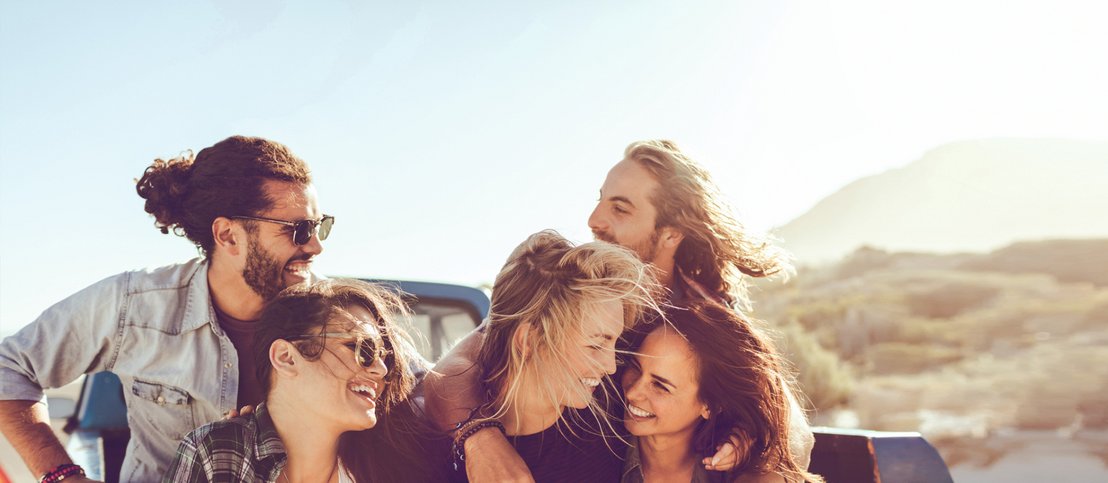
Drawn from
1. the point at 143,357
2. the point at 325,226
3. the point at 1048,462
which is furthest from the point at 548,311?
the point at 1048,462

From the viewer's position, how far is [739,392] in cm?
275

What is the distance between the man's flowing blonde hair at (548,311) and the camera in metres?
2.60

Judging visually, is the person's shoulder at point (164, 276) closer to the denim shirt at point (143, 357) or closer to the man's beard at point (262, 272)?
the denim shirt at point (143, 357)

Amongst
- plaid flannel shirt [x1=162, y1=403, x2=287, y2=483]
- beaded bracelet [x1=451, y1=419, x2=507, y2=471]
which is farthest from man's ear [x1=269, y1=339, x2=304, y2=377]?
beaded bracelet [x1=451, y1=419, x2=507, y2=471]

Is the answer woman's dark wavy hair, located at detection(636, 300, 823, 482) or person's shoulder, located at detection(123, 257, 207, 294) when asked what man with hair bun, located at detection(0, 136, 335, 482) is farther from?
woman's dark wavy hair, located at detection(636, 300, 823, 482)

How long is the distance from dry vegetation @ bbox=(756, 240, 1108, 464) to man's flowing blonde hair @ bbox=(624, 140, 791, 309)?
5.96m

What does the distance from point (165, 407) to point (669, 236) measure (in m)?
1.97

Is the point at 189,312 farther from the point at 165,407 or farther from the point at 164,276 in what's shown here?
the point at 165,407

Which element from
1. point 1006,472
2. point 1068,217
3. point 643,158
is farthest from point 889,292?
point 1068,217

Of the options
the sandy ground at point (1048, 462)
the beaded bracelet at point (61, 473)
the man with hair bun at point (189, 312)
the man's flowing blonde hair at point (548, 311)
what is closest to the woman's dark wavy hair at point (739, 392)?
the man's flowing blonde hair at point (548, 311)

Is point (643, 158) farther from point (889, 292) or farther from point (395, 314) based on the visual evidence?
point (889, 292)

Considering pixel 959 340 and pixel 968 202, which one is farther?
pixel 968 202

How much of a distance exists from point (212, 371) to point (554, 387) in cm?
121

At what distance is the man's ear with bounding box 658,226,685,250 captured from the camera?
12.0 ft
